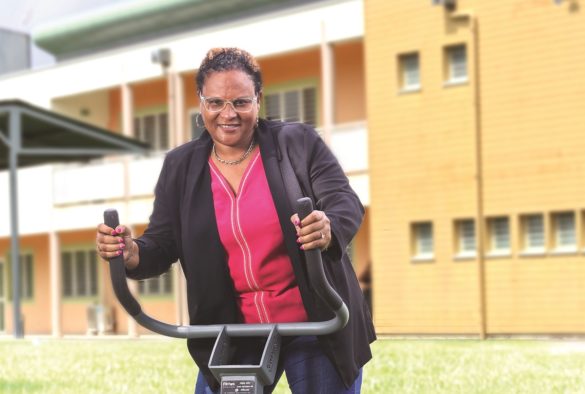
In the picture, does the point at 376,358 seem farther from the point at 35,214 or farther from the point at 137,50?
the point at 35,214

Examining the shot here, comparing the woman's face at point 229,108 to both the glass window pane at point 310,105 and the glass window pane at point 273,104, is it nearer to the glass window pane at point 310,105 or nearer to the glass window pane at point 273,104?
the glass window pane at point 310,105

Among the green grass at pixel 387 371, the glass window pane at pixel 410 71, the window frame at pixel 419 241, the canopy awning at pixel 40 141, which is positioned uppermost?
the glass window pane at pixel 410 71

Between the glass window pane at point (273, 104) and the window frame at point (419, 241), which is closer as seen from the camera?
the window frame at point (419, 241)

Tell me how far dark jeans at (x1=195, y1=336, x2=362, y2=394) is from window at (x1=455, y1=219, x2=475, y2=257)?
26784mm

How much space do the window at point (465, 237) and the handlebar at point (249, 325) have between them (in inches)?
1067

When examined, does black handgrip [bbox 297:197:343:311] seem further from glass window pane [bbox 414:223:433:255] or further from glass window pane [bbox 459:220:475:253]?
glass window pane [bbox 414:223:433:255]

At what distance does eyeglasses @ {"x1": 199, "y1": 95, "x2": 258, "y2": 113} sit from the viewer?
4.62m

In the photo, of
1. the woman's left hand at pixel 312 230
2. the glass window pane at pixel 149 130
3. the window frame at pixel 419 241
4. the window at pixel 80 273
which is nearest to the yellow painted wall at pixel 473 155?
the window frame at pixel 419 241

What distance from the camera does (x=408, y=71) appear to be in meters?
32.9

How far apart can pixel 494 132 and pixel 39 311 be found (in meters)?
20.0

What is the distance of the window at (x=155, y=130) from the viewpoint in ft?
140

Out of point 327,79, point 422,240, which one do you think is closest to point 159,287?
point 327,79

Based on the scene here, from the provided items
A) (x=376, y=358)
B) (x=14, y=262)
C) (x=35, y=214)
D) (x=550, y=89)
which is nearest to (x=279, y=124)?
(x=376, y=358)

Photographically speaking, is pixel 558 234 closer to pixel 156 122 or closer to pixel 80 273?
pixel 156 122
